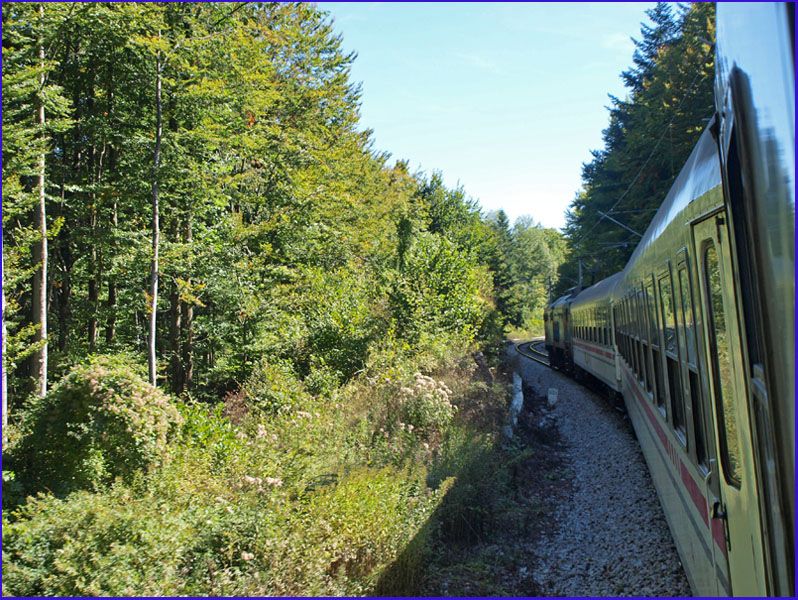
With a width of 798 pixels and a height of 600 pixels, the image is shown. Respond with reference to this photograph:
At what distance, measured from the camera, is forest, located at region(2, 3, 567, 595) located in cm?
640

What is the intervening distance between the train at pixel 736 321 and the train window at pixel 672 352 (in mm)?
24

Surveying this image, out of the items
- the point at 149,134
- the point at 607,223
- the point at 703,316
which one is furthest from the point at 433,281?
the point at 607,223

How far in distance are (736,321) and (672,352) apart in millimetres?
3075

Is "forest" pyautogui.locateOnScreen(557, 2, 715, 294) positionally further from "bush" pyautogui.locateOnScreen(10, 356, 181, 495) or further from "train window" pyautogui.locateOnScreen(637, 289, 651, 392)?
"bush" pyautogui.locateOnScreen(10, 356, 181, 495)

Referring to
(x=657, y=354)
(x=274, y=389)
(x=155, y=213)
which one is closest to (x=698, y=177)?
(x=657, y=354)

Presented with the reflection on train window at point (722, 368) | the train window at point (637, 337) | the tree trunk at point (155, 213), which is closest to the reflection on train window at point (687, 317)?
the reflection on train window at point (722, 368)

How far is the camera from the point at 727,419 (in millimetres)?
3219


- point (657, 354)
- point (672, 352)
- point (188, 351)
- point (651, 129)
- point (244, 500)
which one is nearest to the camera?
point (672, 352)

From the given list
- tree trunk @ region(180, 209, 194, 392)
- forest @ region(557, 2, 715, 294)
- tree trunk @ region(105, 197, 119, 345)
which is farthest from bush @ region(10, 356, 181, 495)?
forest @ region(557, 2, 715, 294)

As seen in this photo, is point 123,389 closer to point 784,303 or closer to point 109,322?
point 784,303

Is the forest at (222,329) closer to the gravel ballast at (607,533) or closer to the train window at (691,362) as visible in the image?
the gravel ballast at (607,533)

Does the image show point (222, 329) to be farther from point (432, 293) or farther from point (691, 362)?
point (691, 362)

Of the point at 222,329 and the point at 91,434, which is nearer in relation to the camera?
the point at 91,434

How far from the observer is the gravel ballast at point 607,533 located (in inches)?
274
